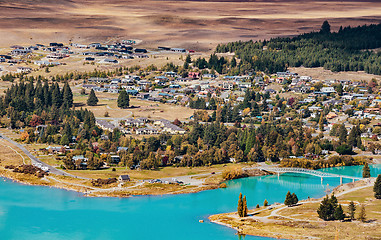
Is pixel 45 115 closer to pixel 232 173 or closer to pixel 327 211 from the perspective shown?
pixel 232 173

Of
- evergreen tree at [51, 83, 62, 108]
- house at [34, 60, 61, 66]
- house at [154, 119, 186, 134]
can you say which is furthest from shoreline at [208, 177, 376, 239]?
house at [34, 60, 61, 66]

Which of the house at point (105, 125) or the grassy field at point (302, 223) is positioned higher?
the house at point (105, 125)

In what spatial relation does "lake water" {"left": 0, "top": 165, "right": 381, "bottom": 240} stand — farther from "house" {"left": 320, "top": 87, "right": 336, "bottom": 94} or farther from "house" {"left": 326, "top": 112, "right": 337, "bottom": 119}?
"house" {"left": 320, "top": 87, "right": 336, "bottom": 94}

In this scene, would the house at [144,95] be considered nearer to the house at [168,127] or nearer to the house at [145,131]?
the house at [168,127]

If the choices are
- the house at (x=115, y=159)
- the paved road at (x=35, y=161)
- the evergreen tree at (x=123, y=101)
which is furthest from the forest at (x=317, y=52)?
the house at (x=115, y=159)

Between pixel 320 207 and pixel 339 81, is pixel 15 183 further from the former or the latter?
pixel 339 81

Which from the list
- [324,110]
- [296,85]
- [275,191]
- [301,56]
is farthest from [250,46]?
[275,191]
